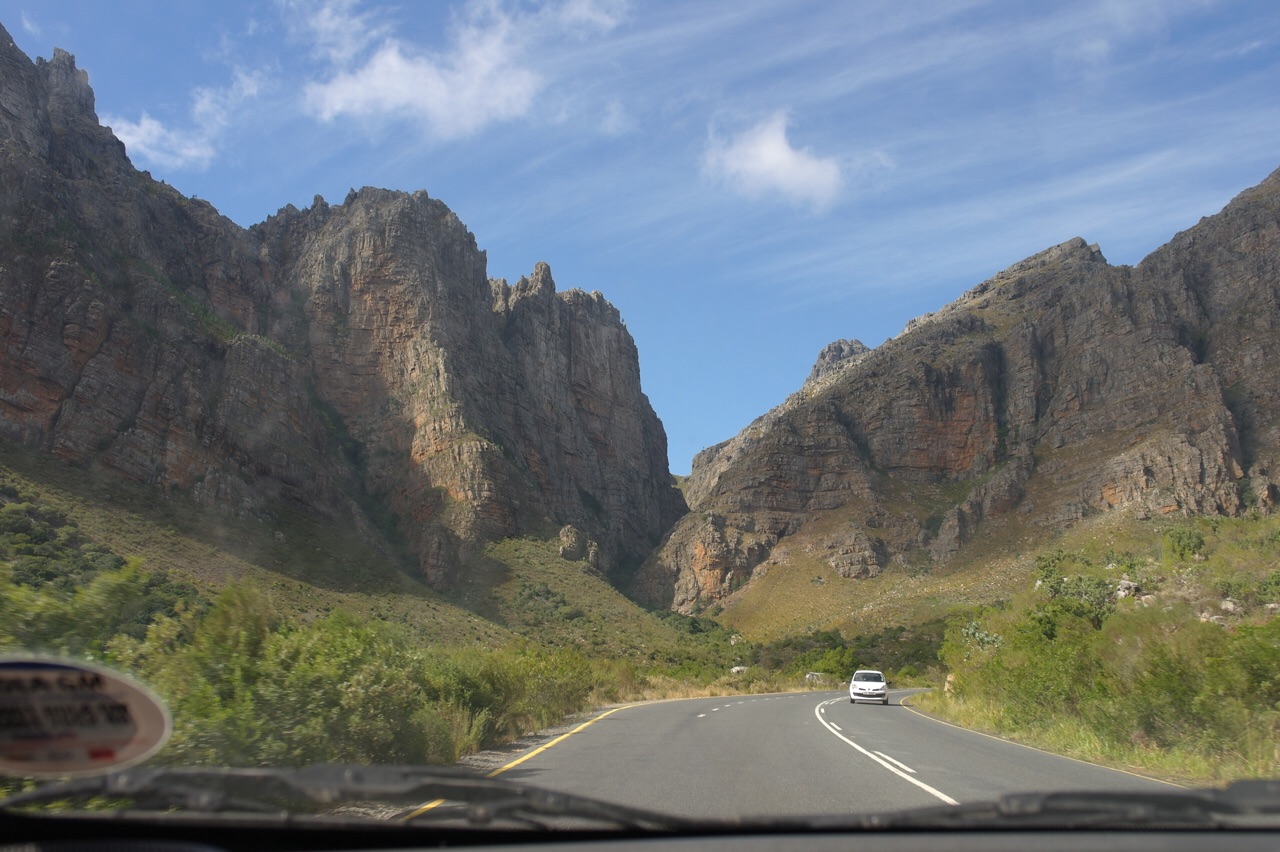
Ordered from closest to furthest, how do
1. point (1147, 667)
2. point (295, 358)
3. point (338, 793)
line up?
point (338, 793) < point (1147, 667) < point (295, 358)

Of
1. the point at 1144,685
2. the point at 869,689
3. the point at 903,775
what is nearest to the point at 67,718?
the point at 903,775

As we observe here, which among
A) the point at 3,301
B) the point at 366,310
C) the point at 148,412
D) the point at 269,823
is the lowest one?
the point at 269,823

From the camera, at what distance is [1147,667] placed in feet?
45.6

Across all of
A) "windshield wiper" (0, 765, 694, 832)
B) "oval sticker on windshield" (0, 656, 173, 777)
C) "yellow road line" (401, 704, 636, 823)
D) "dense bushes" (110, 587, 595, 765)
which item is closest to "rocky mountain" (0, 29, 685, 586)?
"yellow road line" (401, 704, 636, 823)

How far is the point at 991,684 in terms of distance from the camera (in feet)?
75.4

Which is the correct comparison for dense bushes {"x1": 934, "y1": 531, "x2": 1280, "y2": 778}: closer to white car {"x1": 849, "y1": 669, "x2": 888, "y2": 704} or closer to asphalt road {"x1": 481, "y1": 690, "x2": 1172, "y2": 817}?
asphalt road {"x1": 481, "y1": 690, "x2": 1172, "y2": 817}

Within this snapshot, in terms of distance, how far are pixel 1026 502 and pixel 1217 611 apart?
67001 mm

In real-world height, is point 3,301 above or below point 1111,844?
above

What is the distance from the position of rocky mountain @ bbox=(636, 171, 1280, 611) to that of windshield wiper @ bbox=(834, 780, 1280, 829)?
3008 inches

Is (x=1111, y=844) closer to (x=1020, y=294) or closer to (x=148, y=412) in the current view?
(x=148, y=412)

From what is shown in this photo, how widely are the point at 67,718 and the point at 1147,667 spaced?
1443 cm

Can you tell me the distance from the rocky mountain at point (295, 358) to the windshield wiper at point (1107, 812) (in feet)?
→ 201

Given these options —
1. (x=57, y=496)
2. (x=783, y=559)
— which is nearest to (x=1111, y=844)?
(x=57, y=496)

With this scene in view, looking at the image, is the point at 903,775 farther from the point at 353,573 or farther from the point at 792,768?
the point at 353,573
